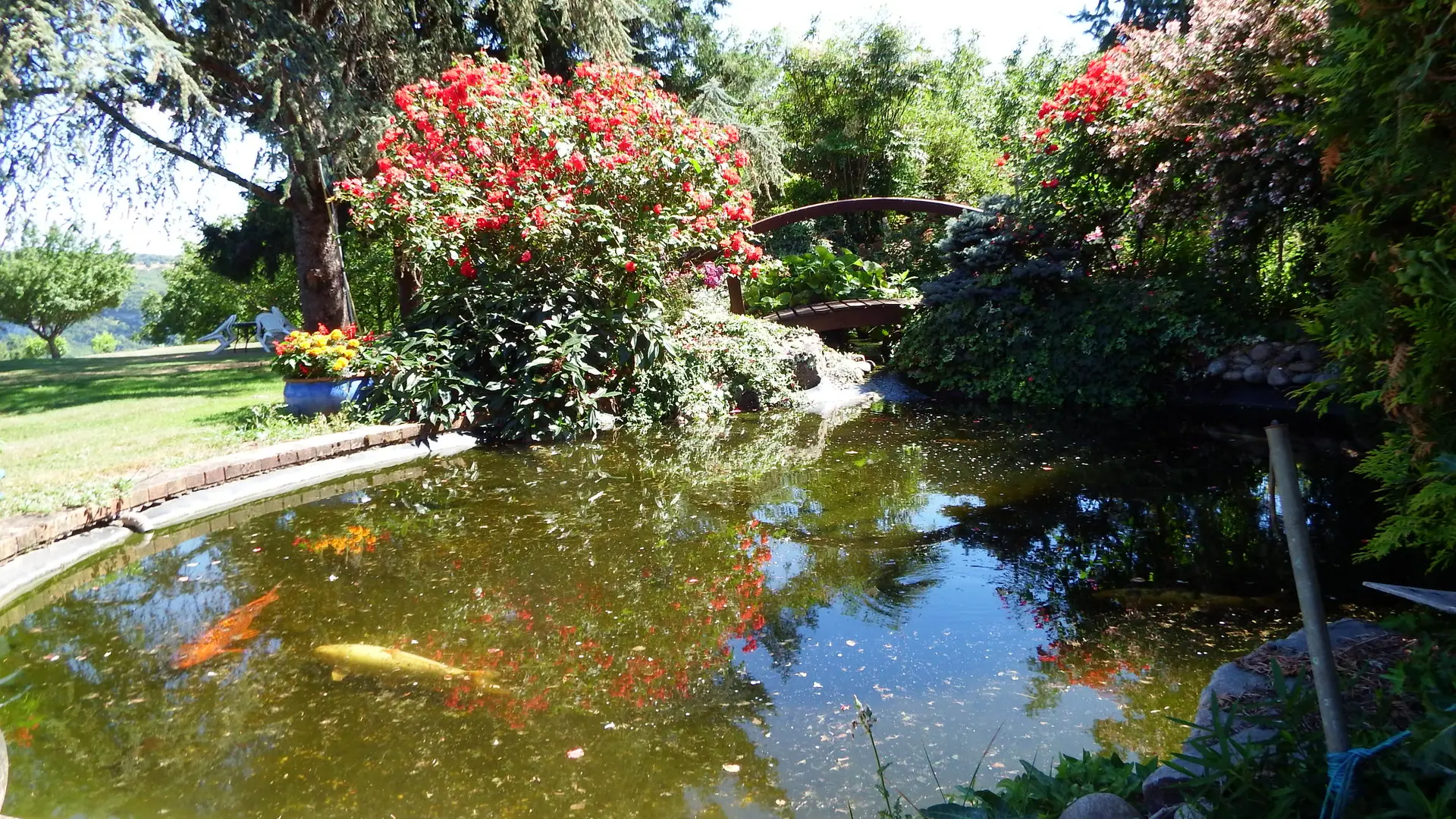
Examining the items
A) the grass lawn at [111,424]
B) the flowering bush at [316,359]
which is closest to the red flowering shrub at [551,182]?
the flowering bush at [316,359]

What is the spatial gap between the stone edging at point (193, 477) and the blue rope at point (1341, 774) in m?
5.14

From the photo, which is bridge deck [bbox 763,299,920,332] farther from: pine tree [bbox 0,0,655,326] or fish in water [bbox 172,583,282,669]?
fish in water [bbox 172,583,282,669]

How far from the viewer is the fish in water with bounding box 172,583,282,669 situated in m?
3.44

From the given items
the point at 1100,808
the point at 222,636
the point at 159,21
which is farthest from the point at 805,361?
the point at 1100,808

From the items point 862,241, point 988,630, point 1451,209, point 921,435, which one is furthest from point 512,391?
point 862,241

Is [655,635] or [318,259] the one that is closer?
[655,635]

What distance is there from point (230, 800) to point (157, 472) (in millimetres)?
3767

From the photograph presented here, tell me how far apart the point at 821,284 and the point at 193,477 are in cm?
889

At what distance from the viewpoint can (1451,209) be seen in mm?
2082

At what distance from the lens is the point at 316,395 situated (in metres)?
7.34

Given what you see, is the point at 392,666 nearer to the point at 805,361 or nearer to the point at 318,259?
the point at 805,361

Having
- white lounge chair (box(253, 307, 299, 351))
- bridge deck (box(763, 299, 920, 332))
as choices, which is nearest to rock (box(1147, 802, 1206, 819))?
bridge deck (box(763, 299, 920, 332))

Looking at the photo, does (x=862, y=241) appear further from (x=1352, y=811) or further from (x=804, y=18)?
(x=1352, y=811)

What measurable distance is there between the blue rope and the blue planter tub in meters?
7.29
